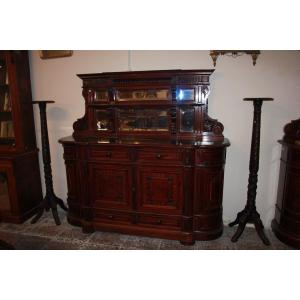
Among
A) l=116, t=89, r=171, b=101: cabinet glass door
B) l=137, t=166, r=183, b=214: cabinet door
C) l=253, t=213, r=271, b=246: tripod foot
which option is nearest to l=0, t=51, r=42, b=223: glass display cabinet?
l=116, t=89, r=171, b=101: cabinet glass door

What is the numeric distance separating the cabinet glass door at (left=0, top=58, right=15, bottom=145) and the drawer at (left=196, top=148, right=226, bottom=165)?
239 cm

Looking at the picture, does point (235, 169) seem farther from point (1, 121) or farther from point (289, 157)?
point (1, 121)

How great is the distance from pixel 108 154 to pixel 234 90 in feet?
5.17

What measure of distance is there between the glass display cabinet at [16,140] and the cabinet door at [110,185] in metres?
1.04

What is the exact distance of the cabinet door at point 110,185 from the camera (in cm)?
246

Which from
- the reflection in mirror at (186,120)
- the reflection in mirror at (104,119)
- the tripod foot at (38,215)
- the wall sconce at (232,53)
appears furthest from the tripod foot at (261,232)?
the tripod foot at (38,215)

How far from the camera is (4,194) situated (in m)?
2.89

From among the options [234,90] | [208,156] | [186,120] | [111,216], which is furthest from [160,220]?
[234,90]

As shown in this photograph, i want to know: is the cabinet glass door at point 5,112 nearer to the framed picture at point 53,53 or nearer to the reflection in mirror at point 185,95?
the framed picture at point 53,53

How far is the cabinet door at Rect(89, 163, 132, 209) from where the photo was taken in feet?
8.06

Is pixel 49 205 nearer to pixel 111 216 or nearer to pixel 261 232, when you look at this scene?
pixel 111 216

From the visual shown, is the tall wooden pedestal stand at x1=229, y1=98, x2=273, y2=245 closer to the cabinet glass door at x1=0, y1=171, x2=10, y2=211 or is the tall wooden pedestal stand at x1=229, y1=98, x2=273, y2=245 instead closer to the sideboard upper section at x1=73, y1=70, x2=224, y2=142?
the sideboard upper section at x1=73, y1=70, x2=224, y2=142

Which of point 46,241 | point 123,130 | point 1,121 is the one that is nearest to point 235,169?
point 123,130

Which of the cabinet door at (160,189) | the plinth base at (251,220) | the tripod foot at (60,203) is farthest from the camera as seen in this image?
the tripod foot at (60,203)
